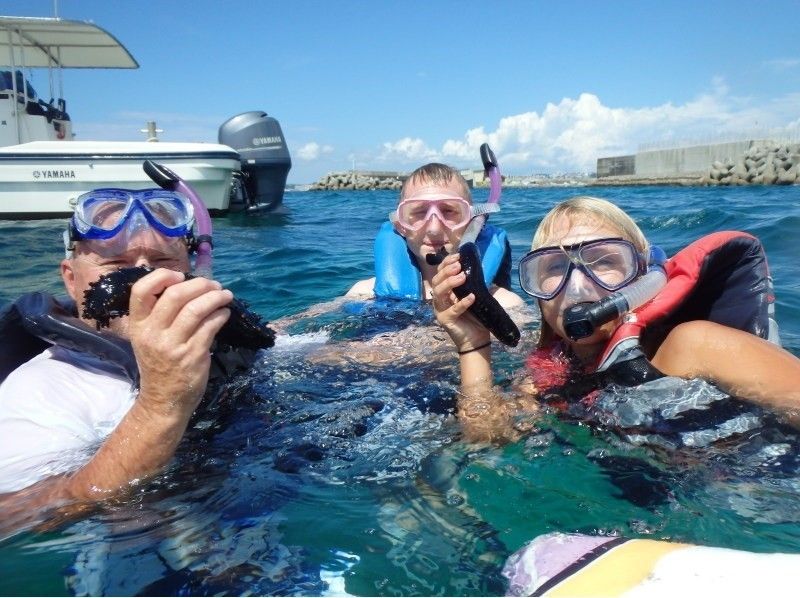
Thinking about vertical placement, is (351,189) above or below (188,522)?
above

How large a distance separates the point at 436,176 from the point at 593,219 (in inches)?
74.8

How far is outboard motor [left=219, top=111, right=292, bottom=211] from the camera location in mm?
15133

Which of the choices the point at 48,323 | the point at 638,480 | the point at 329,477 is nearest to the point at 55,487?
the point at 48,323

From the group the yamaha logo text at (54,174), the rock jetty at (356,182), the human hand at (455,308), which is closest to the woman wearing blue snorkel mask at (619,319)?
the human hand at (455,308)

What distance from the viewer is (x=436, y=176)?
14.0 feet

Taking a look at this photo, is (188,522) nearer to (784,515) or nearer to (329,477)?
(329,477)

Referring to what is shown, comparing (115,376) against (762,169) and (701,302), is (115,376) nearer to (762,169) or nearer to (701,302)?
(701,302)

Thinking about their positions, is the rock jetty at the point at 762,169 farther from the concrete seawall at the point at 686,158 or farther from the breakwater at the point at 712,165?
the concrete seawall at the point at 686,158

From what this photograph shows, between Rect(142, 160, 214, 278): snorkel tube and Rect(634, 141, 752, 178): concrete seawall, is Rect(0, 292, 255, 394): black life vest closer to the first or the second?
Rect(142, 160, 214, 278): snorkel tube

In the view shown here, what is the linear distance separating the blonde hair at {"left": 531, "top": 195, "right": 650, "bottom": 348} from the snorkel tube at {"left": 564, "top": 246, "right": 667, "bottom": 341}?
0.21m

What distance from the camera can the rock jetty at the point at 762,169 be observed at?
2616 cm

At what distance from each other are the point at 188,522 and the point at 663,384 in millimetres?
1735

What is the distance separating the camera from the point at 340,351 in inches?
145

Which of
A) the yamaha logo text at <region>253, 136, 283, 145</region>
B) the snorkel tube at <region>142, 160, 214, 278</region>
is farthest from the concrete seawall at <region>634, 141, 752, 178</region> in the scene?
the snorkel tube at <region>142, 160, 214, 278</region>
